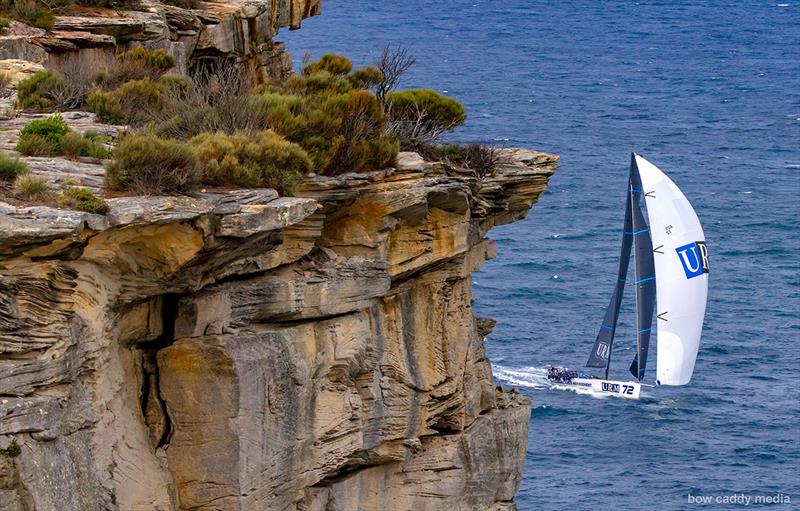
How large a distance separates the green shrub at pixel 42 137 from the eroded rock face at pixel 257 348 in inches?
134

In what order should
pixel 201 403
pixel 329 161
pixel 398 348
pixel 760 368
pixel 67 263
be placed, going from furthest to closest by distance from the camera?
pixel 760 368
pixel 398 348
pixel 329 161
pixel 201 403
pixel 67 263

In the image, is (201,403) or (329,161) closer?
(201,403)

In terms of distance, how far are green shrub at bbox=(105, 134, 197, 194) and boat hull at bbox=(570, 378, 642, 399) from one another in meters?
62.2

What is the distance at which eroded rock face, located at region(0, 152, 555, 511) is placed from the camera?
84.3 ft

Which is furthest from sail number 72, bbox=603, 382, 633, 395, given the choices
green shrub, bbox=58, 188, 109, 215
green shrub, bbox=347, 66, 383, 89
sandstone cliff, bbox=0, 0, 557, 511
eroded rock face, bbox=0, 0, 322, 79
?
green shrub, bbox=58, 188, 109, 215

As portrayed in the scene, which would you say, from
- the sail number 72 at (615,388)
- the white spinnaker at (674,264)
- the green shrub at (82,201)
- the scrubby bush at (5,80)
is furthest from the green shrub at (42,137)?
the white spinnaker at (674,264)

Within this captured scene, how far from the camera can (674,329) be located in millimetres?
90375

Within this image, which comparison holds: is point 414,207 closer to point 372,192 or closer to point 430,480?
point 372,192

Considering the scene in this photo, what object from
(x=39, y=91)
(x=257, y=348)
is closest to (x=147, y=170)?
(x=257, y=348)

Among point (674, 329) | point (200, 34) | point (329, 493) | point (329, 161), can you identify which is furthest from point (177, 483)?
point (674, 329)

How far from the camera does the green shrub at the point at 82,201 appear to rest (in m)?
26.0

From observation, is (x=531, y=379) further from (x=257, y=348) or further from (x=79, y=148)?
(x=79, y=148)

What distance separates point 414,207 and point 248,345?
249 inches

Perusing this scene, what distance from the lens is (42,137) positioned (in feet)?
98.6
